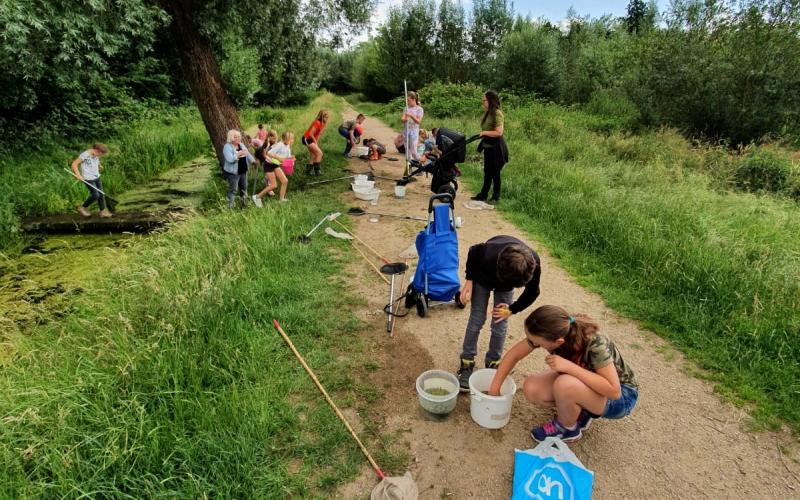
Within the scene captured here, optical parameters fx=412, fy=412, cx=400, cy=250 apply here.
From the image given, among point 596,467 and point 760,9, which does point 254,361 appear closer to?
point 596,467

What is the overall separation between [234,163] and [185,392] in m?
5.10

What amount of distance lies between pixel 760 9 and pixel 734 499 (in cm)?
1466

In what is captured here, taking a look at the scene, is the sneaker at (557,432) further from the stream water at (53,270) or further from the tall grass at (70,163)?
the tall grass at (70,163)

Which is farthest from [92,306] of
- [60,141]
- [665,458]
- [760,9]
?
[760,9]

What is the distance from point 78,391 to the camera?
283 centimetres

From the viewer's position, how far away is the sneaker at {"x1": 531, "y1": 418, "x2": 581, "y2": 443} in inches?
108

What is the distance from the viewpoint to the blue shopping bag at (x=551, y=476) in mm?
2355

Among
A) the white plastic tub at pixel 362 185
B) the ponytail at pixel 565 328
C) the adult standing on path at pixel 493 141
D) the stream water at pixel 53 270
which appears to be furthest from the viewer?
the white plastic tub at pixel 362 185

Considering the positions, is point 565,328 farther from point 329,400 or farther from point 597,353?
point 329,400

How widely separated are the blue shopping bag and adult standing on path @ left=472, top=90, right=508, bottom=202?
5333 mm

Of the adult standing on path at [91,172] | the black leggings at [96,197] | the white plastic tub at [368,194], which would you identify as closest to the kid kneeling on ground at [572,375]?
the white plastic tub at [368,194]

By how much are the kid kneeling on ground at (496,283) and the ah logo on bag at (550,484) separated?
895mm

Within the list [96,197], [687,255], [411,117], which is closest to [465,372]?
[687,255]

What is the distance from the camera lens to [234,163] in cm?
716
